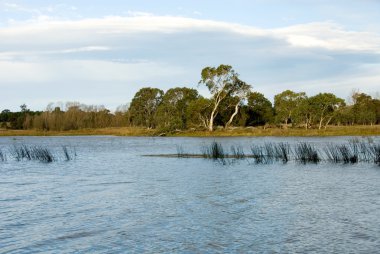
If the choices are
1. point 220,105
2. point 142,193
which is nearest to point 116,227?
point 142,193

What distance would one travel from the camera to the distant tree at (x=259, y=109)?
84.3 meters

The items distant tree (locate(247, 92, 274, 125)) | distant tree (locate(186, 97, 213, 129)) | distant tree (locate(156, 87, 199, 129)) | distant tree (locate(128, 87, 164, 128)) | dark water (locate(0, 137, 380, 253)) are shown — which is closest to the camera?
dark water (locate(0, 137, 380, 253))

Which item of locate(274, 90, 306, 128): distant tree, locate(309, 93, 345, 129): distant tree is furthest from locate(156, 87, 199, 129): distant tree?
locate(309, 93, 345, 129): distant tree

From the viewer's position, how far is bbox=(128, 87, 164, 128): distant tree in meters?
95.0

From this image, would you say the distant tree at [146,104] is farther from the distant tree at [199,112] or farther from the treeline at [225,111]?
the distant tree at [199,112]

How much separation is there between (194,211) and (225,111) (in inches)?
2726

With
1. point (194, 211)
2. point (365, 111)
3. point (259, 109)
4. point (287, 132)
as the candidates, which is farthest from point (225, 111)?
point (194, 211)

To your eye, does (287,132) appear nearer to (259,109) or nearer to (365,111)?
(259,109)

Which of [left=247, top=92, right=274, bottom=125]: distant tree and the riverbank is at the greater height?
[left=247, top=92, right=274, bottom=125]: distant tree

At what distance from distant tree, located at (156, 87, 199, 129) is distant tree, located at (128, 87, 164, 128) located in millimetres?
10008

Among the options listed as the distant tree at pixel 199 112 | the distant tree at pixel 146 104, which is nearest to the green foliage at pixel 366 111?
the distant tree at pixel 199 112

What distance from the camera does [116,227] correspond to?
1243 centimetres

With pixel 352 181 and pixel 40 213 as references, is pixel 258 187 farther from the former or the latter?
pixel 40 213

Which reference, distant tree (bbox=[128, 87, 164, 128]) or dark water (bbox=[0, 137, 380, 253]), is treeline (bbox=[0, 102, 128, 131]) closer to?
Answer: distant tree (bbox=[128, 87, 164, 128])
